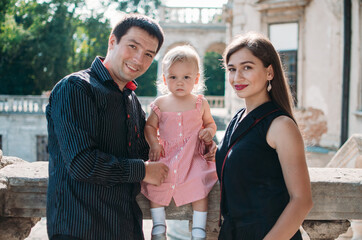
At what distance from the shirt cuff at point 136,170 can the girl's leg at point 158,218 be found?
15.7 inches

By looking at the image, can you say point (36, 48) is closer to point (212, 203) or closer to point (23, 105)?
point (23, 105)

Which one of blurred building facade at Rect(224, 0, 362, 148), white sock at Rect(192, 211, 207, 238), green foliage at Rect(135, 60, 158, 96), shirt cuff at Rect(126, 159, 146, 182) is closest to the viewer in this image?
shirt cuff at Rect(126, 159, 146, 182)

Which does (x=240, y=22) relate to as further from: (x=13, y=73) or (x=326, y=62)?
(x=13, y=73)

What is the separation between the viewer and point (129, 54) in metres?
1.92

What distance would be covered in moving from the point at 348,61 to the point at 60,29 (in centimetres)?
2371

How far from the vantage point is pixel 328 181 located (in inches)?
82.9

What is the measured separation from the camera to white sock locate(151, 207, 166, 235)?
2066mm

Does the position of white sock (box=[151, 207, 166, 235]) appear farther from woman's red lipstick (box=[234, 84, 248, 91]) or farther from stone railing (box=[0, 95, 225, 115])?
stone railing (box=[0, 95, 225, 115])

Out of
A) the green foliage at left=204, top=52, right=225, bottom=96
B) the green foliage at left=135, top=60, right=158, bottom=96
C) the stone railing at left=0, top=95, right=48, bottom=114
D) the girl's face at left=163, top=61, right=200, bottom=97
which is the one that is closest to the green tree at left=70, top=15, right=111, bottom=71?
the green foliage at left=135, top=60, right=158, bottom=96

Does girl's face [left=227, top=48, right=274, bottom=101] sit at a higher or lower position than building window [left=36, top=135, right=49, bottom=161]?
higher

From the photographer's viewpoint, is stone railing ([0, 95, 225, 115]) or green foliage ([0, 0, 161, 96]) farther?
green foliage ([0, 0, 161, 96])

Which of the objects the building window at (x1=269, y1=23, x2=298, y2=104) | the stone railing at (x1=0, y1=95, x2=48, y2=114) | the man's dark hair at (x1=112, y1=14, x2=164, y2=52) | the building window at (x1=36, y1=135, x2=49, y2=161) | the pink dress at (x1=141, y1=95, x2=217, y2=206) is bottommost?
the building window at (x1=36, y1=135, x2=49, y2=161)

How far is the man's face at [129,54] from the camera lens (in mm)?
1918

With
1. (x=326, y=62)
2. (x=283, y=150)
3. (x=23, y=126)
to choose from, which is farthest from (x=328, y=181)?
(x=23, y=126)
